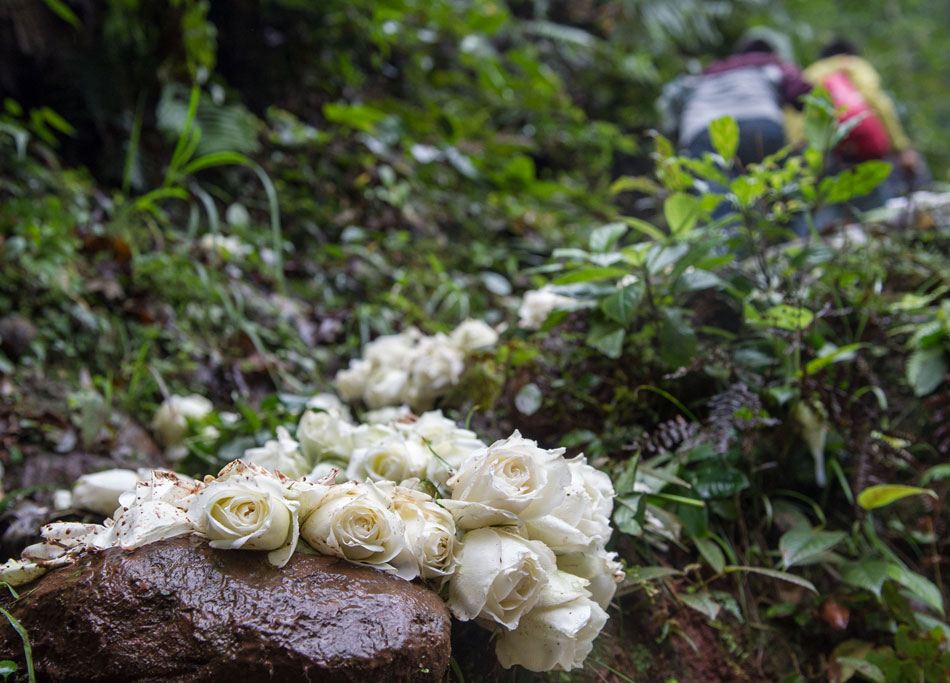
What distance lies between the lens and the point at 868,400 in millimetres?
1779

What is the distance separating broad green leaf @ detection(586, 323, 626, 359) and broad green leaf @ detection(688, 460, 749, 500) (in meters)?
0.34

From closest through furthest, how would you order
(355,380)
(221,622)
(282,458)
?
(221,622)
(282,458)
(355,380)

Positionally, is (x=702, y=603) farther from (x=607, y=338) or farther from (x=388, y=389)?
(x=388, y=389)

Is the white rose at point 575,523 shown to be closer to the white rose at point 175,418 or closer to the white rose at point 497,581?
the white rose at point 497,581

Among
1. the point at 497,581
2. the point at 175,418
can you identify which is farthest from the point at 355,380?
the point at 497,581

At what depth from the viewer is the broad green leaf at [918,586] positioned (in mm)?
1410

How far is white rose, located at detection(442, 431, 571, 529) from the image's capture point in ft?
3.37

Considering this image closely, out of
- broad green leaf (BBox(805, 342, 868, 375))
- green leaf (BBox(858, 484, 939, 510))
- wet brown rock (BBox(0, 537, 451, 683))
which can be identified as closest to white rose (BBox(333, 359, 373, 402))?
wet brown rock (BBox(0, 537, 451, 683))

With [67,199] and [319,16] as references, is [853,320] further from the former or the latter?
[319,16]

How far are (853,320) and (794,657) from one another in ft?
3.29

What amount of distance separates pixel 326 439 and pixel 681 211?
3.42ft

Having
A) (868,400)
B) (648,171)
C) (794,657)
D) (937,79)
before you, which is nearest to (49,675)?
(794,657)

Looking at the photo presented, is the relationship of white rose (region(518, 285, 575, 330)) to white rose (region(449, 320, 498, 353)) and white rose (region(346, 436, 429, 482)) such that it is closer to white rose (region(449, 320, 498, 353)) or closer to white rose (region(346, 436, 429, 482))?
white rose (region(449, 320, 498, 353))

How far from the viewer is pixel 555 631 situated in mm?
998
